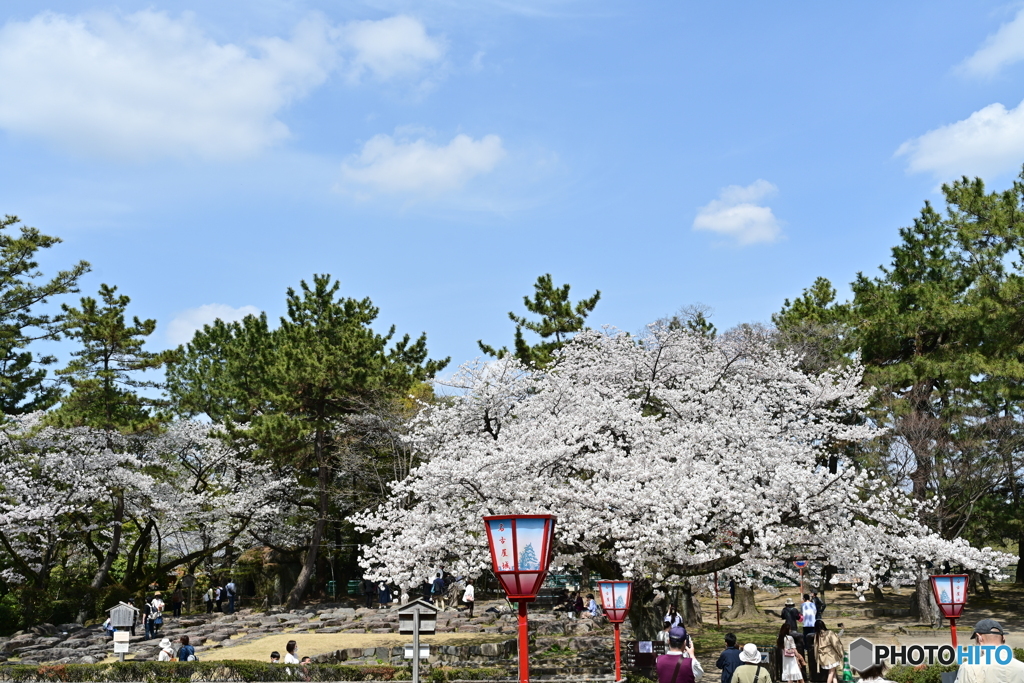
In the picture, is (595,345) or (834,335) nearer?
(595,345)

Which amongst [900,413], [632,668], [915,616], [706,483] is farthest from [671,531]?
[915,616]

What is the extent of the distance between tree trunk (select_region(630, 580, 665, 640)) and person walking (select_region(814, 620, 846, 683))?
5032mm

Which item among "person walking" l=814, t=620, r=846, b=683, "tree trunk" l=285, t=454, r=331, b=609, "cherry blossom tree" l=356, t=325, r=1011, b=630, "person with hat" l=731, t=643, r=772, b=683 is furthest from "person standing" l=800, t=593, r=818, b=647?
"tree trunk" l=285, t=454, r=331, b=609

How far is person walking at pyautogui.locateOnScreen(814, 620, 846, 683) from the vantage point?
14.2 metres

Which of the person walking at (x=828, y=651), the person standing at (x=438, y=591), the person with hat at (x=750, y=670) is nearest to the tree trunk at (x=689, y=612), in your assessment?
the person standing at (x=438, y=591)

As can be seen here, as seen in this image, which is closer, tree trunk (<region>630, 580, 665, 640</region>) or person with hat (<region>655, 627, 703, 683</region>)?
person with hat (<region>655, 627, 703, 683</region>)

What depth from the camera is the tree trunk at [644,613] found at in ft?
64.2

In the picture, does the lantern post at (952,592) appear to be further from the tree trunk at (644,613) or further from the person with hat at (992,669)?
the person with hat at (992,669)

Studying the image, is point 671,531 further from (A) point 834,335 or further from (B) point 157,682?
(A) point 834,335

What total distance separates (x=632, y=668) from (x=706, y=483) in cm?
420

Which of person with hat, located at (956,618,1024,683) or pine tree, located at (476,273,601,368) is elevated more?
pine tree, located at (476,273,601,368)

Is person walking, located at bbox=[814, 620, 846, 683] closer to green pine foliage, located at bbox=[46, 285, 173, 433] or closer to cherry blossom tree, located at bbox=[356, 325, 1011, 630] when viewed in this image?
cherry blossom tree, located at bbox=[356, 325, 1011, 630]

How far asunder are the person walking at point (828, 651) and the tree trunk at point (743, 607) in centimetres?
1865

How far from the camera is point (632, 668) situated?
60.1ft
